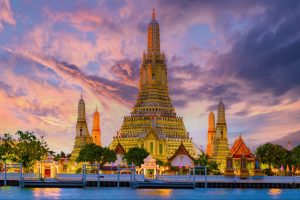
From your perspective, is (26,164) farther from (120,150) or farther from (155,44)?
(155,44)

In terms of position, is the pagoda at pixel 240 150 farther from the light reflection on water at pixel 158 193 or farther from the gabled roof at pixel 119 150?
the light reflection on water at pixel 158 193

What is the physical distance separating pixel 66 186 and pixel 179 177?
1666 cm

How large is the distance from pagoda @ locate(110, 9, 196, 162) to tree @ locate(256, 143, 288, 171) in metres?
23.5

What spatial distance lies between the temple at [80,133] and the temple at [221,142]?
2450 centimetres

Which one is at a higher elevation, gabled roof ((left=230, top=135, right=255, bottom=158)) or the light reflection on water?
gabled roof ((left=230, top=135, right=255, bottom=158))

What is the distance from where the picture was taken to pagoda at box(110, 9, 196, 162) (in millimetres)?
148000

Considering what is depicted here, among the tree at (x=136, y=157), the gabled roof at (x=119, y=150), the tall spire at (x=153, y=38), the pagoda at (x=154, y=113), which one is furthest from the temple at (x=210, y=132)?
the tree at (x=136, y=157)

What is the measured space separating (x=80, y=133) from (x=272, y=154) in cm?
3851

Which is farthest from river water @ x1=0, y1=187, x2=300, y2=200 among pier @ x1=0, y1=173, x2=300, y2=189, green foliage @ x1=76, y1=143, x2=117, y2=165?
green foliage @ x1=76, y1=143, x2=117, y2=165

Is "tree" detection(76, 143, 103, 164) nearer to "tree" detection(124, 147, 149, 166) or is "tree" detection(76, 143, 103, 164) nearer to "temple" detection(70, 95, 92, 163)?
"tree" detection(124, 147, 149, 166)

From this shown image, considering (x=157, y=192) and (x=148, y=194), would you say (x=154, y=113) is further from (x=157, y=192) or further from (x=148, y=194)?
(x=148, y=194)

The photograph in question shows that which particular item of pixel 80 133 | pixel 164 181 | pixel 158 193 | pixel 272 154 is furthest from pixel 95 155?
pixel 158 193

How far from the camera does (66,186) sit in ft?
314

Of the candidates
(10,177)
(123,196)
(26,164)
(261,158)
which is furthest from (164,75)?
(123,196)
